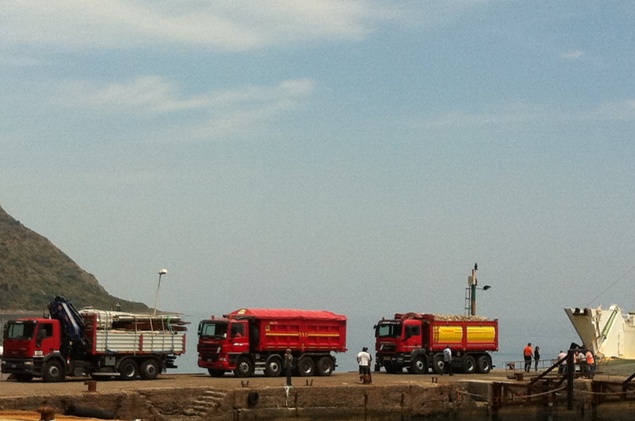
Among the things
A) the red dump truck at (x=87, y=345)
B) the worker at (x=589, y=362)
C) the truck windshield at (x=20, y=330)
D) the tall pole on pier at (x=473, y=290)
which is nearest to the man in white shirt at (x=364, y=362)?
the red dump truck at (x=87, y=345)

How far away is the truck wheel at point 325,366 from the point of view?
156ft

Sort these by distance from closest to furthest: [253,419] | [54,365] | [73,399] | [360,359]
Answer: [73,399] → [253,419] → [54,365] → [360,359]

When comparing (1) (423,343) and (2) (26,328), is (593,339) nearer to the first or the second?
(1) (423,343)

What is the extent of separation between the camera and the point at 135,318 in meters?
44.0

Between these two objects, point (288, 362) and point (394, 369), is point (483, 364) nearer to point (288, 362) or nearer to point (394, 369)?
point (394, 369)

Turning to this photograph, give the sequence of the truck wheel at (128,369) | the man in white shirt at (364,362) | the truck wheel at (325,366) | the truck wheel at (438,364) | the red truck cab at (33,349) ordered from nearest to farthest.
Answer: the red truck cab at (33,349) → the truck wheel at (128,369) → the man in white shirt at (364,362) → the truck wheel at (325,366) → the truck wheel at (438,364)

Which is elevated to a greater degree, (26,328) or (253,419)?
(26,328)

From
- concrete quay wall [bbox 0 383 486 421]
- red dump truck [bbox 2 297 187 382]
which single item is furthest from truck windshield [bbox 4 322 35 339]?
concrete quay wall [bbox 0 383 486 421]

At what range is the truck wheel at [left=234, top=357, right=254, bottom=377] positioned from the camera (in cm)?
4556

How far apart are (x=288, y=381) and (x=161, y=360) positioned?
615 cm

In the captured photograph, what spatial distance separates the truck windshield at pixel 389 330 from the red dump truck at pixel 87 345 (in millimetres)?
11641

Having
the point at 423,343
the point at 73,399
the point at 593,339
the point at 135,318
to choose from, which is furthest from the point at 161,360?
the point at 593,339

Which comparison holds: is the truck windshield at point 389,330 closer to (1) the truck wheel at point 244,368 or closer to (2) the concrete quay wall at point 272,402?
(2) the concrete quay wall at point 272,402

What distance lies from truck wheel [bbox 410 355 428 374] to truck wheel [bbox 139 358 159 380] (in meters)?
13.2
